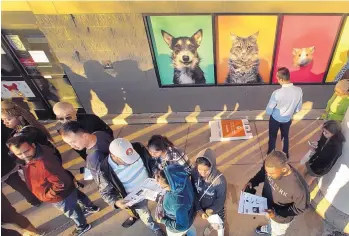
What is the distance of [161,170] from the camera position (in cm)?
303

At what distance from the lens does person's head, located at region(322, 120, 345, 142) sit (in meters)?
3.65

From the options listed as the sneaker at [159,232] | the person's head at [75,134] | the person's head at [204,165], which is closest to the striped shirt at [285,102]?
the person's head at [204,165]

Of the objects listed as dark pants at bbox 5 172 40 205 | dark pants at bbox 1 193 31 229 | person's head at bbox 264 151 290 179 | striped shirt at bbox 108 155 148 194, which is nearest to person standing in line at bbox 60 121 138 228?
striped shirt at bbox 108 155 148 194

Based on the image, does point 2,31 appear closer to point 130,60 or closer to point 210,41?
point 130,60

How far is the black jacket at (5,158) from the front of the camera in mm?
4203

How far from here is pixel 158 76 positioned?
5.54 metres

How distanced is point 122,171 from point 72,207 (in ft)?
4.18

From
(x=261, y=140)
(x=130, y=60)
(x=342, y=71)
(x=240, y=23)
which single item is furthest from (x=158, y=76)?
(x=342, y=71)

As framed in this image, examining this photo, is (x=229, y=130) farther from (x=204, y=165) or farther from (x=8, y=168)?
(x=8, y=168)

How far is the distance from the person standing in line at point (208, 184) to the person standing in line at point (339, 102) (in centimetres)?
204

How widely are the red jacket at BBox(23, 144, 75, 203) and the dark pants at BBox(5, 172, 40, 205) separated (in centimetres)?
104

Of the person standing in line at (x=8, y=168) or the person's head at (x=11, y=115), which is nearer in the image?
the person's head at (x=11, y=115)

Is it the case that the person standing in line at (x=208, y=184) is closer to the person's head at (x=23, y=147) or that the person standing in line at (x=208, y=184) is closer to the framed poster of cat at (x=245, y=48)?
the person's head at (x=23, y=147)

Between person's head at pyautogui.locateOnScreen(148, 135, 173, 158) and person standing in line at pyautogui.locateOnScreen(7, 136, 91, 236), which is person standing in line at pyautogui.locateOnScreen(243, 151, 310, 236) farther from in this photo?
person standing in line at pyautogui.locateOnScreen(7, 136, 91, 236)
